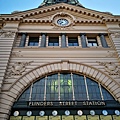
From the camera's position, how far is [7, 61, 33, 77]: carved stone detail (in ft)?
55.2

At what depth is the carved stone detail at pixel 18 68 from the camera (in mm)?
16822

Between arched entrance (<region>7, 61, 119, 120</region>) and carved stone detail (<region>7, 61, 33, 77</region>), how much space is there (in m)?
0.93

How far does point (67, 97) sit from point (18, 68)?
246 inches

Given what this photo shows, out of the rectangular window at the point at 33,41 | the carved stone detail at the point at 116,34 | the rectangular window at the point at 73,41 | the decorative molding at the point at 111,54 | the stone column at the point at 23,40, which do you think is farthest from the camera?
the rectangular window at the point at 73,41

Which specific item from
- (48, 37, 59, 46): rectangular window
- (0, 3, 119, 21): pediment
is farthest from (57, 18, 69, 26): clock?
(48, 37, 59, 46): rectangular window

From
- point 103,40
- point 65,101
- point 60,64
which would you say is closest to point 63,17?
point 103,40

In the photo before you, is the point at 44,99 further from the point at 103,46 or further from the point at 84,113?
the point at 103,46

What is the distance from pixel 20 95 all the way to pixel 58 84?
4.01 meters

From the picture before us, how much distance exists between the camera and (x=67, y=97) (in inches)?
613

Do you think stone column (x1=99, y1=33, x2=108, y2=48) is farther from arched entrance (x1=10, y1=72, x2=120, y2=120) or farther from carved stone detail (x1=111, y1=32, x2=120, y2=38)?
arched entrance (x1=10, y1=72, x2=120, y2=120)

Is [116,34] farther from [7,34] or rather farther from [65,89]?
[7,34]

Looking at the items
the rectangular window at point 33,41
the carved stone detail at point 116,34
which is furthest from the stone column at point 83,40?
the rectangular window at point 33,41

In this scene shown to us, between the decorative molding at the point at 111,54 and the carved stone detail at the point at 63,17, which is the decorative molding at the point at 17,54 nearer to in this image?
the carved stone detail at the point at 63,17

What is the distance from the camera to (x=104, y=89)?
16375mm
